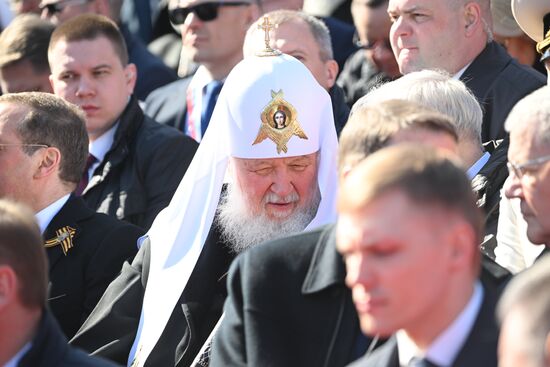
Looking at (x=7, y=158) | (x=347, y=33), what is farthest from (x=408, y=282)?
(x=347, y=33)

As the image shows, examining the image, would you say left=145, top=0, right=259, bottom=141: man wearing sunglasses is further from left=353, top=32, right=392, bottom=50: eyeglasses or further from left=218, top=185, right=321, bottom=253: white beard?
left=218, top=185, right=321, bottom=253: white beard

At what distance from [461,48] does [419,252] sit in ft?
11.6

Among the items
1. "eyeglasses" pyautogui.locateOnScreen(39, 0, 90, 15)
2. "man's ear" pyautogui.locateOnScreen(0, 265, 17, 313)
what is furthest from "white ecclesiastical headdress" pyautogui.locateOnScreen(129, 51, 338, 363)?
"eyeglasses" pyautogui.locateOnScreen(39, 0, 90, 15)

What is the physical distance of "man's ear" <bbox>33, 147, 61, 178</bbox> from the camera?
6211 mm

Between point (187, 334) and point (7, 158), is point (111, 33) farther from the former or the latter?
point (187, 334)

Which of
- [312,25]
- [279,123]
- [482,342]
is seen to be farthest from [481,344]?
[312,25]

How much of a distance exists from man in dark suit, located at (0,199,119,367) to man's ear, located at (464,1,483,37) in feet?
11.0

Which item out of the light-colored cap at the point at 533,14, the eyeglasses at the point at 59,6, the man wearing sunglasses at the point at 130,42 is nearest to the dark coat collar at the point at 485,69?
the light-colored cap at the point at 533,14

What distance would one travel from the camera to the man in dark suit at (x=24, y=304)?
3898mm

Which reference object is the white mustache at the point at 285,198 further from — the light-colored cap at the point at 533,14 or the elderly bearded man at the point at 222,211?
the light-colored cap at the point at 533,14

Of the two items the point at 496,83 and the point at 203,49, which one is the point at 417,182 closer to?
the point at 496,83

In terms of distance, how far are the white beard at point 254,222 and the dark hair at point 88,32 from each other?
8.56ft

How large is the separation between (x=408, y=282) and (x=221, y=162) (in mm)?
2475

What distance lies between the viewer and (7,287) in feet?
12.8
